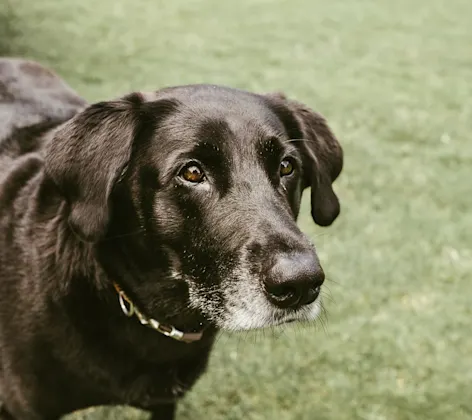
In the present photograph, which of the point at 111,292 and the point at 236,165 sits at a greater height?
the point at 236,165

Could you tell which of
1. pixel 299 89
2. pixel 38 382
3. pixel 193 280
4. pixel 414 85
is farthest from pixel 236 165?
pixel 414 85

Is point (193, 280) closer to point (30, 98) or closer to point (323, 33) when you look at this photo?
point (30, 98)

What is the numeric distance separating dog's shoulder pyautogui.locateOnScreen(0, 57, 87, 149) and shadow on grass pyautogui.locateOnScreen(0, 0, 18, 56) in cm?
365

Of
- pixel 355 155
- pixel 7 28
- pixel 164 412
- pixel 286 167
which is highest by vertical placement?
pixel 286 167

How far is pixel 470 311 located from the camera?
3.65 m

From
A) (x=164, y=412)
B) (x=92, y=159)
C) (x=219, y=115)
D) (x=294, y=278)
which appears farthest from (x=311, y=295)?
(x=164, y=412)

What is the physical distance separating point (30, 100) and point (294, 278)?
1.71m

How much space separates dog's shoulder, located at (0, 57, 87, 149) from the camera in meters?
2.73

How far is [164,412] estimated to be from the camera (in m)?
2.75

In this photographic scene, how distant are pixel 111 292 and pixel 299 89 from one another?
4625mm

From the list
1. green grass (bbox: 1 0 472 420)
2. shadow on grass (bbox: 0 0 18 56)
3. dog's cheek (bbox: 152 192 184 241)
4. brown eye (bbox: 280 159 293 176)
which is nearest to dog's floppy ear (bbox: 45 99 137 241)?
dog's cheek (bbox: 152 192 184 241)

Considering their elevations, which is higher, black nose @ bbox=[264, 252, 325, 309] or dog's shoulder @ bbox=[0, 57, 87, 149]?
black nose @ bbox=[264, 252, 325, 309]

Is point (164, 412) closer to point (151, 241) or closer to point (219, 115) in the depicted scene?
point (151, 241)

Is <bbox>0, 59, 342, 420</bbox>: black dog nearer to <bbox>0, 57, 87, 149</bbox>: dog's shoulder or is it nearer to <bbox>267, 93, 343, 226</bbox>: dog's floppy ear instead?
<bbox>267, 93, 343, 226</bbox>: dog's floppy ear
